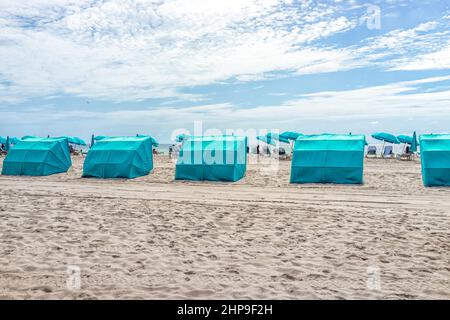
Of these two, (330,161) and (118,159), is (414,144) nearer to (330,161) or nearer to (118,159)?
(330,161)

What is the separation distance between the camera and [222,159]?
19078mm

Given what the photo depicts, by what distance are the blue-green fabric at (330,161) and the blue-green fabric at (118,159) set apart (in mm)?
8266

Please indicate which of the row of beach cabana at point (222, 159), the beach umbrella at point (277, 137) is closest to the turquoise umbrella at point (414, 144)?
the beach umbrella at point (277, 137)

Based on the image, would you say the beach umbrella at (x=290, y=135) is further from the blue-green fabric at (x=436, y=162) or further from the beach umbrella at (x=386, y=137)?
the blue-green fabric at (x=436, y=162)

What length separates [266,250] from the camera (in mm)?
7090

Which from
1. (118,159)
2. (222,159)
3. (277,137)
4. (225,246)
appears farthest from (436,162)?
(277,137)

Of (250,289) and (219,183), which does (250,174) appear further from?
(250,289)

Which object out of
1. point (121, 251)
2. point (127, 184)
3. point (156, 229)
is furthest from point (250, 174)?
point (121, 251)

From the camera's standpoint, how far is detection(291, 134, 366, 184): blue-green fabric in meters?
17.6

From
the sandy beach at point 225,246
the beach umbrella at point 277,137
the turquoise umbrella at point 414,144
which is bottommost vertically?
the sandy beach at point 225,246

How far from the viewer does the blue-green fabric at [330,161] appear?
57.7 feet

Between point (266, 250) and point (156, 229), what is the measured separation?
2741 millimetres

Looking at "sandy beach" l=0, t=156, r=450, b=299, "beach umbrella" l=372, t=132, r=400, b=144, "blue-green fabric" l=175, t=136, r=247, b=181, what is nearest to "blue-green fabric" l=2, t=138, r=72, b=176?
"blue-green fabric" l=175, t=136, r=247, b=181

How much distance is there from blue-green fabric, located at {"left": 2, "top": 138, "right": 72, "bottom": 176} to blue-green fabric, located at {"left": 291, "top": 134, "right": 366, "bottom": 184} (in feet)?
45.7
